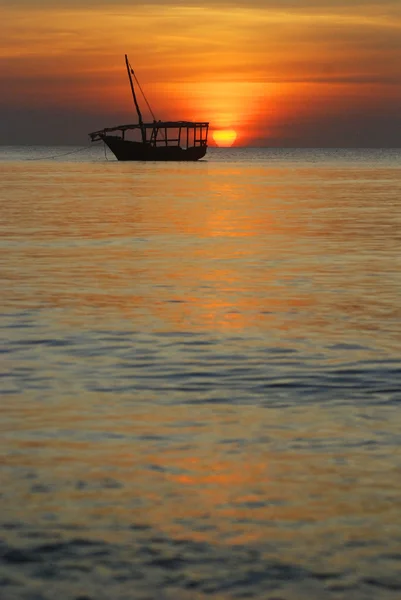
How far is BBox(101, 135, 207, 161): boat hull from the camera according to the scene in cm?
15012

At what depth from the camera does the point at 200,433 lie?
33.2ft

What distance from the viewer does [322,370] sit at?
1308cm

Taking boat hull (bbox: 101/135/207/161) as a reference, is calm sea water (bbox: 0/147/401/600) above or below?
above

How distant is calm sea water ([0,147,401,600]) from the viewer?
6.92m

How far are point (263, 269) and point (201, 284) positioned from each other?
2905 mm

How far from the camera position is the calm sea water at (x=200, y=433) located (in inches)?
272

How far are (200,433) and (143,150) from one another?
144 meters

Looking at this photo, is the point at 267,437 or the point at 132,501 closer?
the point at 132,501

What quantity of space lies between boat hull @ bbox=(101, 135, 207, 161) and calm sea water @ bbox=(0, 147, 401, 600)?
12679cm

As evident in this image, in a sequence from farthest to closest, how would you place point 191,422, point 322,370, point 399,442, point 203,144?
1. point 203,144
2. point 322,370
3. point 191,422
4. point 399,442

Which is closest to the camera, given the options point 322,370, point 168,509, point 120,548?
point 120,548

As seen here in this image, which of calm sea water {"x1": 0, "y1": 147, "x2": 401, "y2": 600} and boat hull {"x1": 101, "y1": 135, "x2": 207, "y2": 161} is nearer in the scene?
calm sea water {"x1": 0, "y1": 147, "x2": 401, "y2": 600}

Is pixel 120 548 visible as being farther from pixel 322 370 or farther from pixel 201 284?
A: pixel 201 284

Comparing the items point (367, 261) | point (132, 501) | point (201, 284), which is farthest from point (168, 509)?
point (367, 261)
